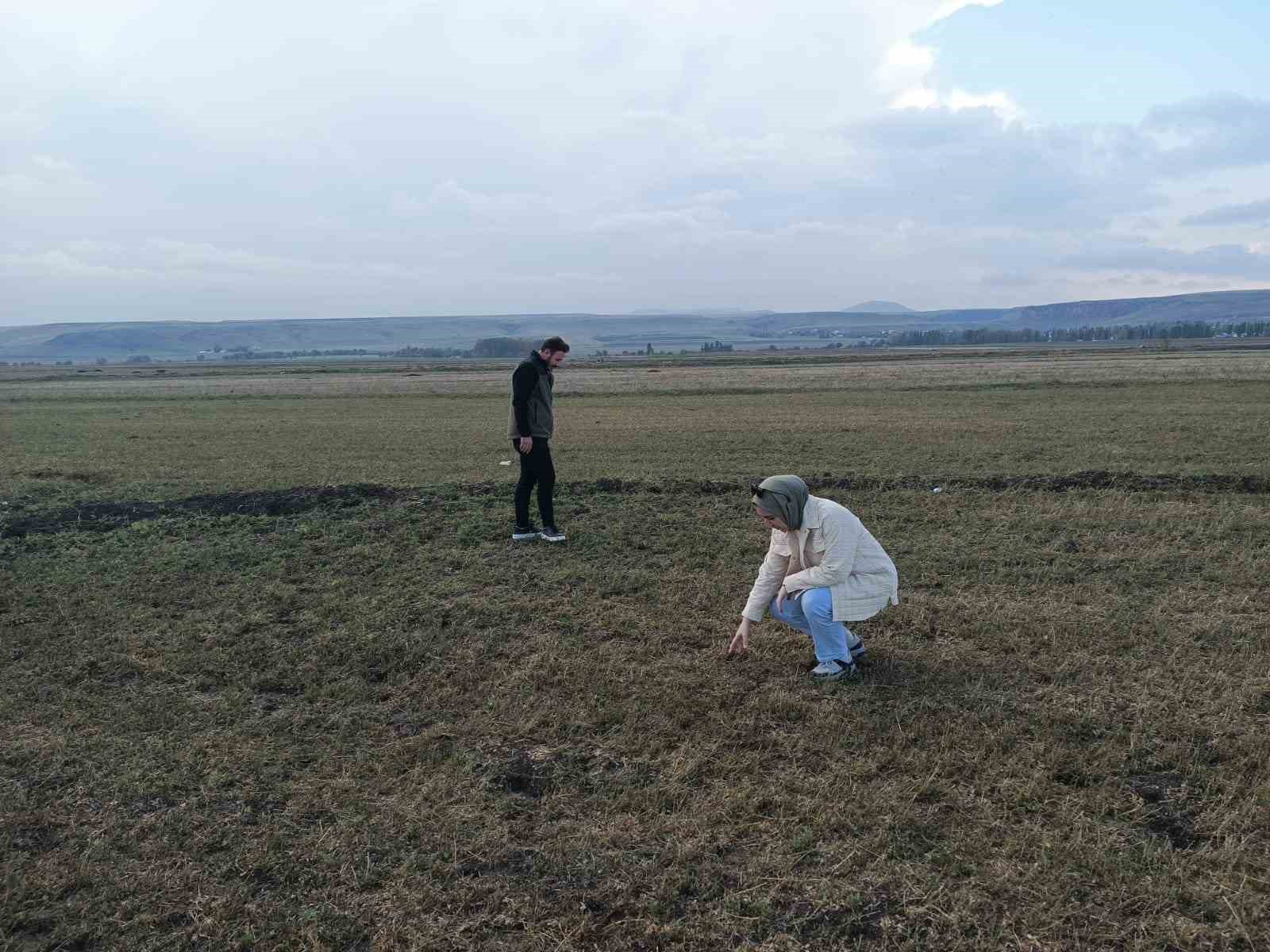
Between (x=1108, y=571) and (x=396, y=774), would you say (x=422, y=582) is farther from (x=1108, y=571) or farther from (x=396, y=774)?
(x=1108, y=571)

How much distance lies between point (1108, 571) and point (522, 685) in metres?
5.61

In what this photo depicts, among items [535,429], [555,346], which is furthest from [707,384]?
[555,346]

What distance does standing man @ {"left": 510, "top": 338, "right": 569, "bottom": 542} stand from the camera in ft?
27.6

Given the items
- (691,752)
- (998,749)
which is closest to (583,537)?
(691,752)

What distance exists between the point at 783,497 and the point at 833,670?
1.33 meters

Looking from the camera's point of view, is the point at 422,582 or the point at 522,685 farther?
the point at 422,582

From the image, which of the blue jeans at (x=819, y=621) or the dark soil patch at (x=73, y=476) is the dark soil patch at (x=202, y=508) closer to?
the dark soil patch at (x=73, y=476)

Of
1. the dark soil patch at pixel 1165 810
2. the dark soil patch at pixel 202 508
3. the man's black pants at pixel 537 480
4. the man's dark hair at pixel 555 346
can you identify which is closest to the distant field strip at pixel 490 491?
the dark soil patch at pixel 202 508

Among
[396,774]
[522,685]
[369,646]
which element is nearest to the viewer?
[396,774]

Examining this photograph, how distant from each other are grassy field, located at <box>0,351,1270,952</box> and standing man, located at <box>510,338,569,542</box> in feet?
1.62

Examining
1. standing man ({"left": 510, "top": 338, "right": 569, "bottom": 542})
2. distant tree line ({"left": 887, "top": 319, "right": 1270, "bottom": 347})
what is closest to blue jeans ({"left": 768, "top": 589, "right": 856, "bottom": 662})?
standing man ({"left": 510, "top": 338, "right": 569, "bottom": 542})

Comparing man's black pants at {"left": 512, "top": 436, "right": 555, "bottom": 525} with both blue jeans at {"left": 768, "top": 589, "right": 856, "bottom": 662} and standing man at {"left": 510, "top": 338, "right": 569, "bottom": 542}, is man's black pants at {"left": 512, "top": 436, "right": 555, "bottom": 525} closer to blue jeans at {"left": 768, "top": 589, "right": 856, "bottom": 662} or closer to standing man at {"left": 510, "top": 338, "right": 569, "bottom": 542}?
Answer: standing man at {"left": 510, "top": 338, "right": 569, "bottom": 542}

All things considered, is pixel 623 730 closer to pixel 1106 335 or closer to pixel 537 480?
pixel 537 480

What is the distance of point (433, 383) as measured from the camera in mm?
46594
